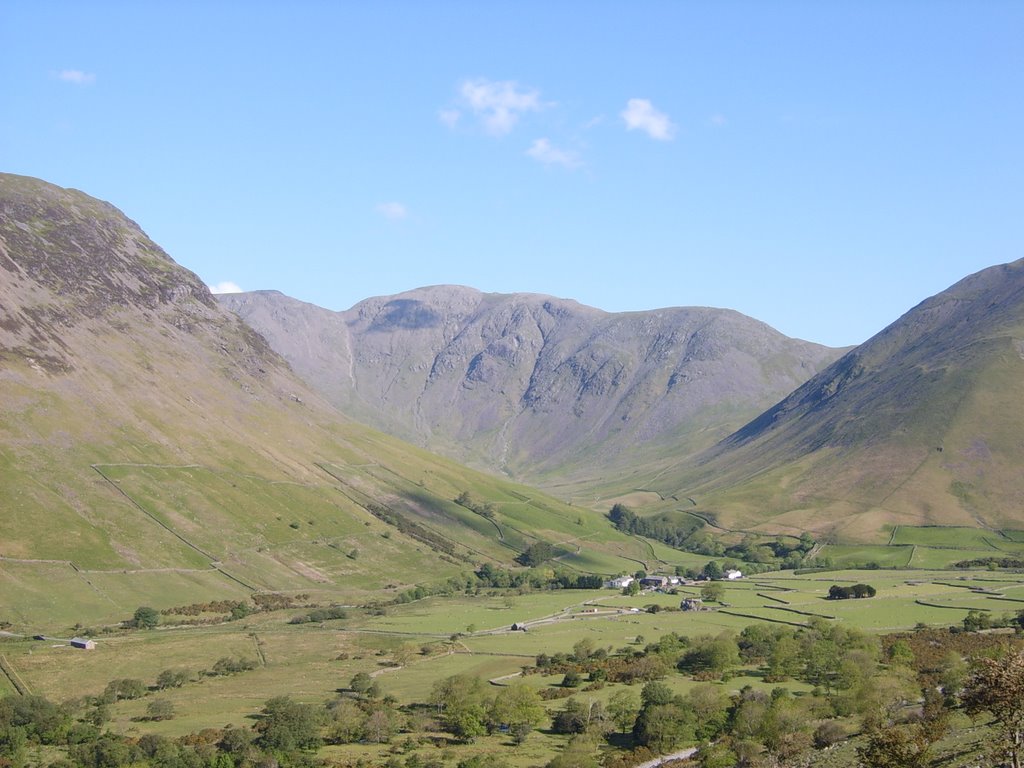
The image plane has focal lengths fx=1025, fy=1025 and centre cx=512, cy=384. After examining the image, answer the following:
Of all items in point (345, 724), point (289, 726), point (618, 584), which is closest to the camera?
point (289, 726)

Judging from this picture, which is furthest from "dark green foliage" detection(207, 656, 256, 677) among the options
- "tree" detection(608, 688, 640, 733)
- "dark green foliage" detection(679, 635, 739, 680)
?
"dark green foliage" detection(679, 635, 739, 680)

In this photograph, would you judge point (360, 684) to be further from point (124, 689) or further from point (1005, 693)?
point (1005, 693)

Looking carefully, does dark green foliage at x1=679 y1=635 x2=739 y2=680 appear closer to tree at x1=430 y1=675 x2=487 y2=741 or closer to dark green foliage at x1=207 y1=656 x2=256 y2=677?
tree at x1=430 y1=675 x2=487 y2=741

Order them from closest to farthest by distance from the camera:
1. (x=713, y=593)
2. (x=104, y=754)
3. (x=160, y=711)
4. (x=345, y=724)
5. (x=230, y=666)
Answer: (x=104, y=754) < (x=345, y=724) < (x=160, y=711) < (x=230, y=666) < (x=713, y=593)

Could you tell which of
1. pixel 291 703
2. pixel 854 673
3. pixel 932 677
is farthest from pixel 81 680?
pixel 932 677

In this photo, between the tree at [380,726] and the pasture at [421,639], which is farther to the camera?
the pasture at [421,639]

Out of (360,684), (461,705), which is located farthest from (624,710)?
(360,684)

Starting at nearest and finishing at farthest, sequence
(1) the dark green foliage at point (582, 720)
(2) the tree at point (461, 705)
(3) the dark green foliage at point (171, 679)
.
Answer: (1) the dark green foliage at point (582, 720) < (2) the tree at point (461, 705) < (3) the dark green foliage at point (171, 679)

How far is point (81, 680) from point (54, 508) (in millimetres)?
63970

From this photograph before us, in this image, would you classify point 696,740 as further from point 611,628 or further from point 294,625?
point 294,625

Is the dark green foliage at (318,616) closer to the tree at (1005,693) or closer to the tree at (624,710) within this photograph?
the tree at (624,710)

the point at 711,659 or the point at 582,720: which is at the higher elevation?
the point at 711,659

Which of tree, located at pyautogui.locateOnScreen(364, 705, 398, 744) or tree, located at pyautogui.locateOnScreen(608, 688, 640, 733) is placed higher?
tree, located at pyautogui.locateOnScreen(608, 688, 640, 733)

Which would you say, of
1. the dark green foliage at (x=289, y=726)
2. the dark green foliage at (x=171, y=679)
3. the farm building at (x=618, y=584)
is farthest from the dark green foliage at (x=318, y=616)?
the farm building at (x=618, y=584)
